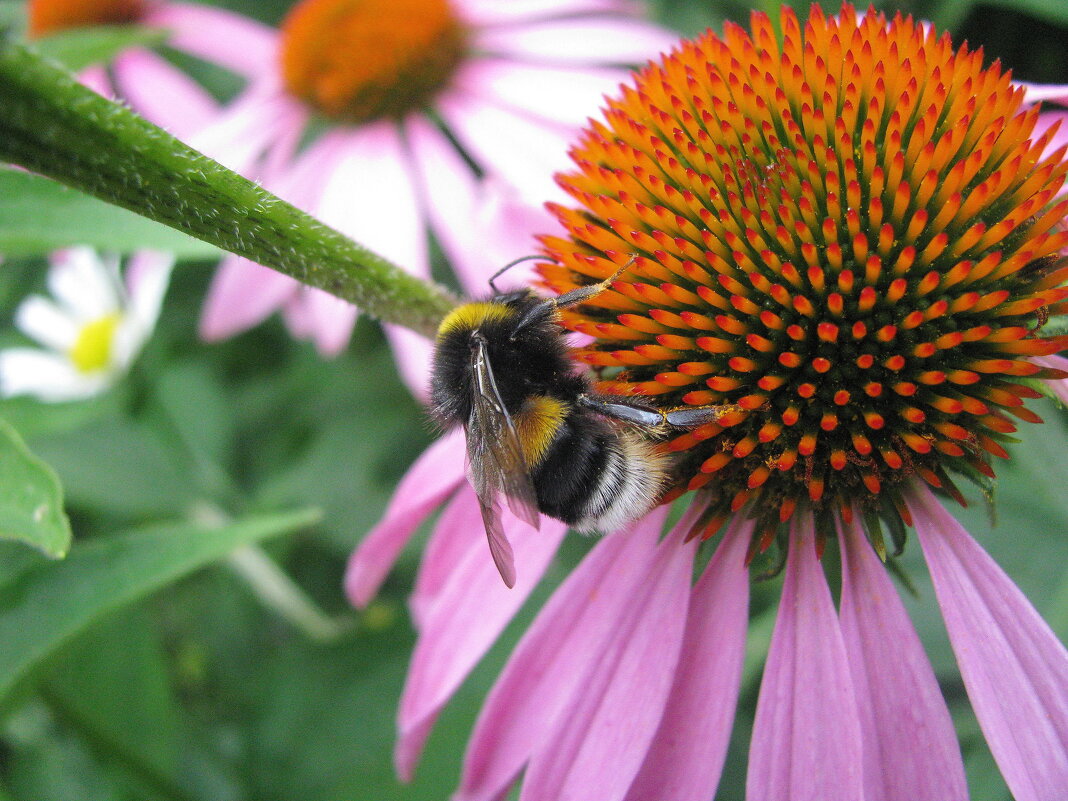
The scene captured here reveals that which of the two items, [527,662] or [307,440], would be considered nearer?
[527,662]

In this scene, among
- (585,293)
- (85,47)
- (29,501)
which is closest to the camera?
(29,501)

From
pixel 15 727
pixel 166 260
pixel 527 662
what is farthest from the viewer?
pixel 166 260

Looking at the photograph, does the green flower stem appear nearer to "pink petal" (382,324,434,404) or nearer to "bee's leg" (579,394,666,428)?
"bee's leg" (579,394,666,428)


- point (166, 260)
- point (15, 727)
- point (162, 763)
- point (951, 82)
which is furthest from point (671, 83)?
point (15, 727)

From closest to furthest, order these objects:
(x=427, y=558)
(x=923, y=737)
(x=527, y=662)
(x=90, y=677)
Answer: (x=923, y=737)
(x=527, y=662)
(x=427, y=558)
(x=90, y=677)

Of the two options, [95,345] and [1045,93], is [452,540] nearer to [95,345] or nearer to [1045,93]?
[1045,93]

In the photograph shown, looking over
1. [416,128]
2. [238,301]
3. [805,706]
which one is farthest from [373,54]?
[805,706]

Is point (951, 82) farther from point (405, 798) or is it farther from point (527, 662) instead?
point (405, 798)
